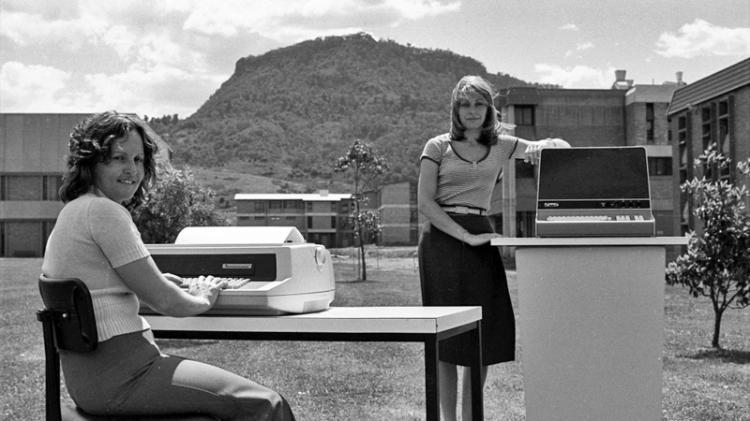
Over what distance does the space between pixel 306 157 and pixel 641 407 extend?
12723 centimetres

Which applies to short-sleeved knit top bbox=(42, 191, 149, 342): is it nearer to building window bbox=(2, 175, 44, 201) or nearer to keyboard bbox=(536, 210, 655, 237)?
keyboard bbox=(536, 210, 655, 237)

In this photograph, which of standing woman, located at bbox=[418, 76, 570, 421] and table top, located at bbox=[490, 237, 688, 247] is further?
standing woman, located at bbox=[418, 76, 570, 421]

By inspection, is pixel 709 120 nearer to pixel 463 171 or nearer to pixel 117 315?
pixel 463 171

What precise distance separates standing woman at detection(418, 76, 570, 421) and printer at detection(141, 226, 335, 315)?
90 cm

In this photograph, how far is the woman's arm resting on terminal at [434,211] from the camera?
12.6 feet

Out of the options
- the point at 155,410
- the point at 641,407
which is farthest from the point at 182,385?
the point at 641,407

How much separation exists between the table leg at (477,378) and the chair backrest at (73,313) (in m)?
1.50

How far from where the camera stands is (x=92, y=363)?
8.46 ft

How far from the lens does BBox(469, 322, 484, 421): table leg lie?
3.38m

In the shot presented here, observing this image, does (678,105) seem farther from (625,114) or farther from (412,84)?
(412,84)

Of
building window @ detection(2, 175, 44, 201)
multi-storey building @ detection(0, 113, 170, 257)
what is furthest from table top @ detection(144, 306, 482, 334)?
building window @ detection(2, 175, 44, 201)

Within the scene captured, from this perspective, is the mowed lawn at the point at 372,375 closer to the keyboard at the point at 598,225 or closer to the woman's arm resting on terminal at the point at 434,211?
the woman's arm resting on terminal at the point at 434,211

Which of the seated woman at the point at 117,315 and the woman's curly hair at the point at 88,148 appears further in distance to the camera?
the woman's curly hair at the point at 88,148

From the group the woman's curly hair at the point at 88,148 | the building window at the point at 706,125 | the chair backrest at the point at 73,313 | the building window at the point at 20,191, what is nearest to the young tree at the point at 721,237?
the woman's curly hair at the point at 88,148
